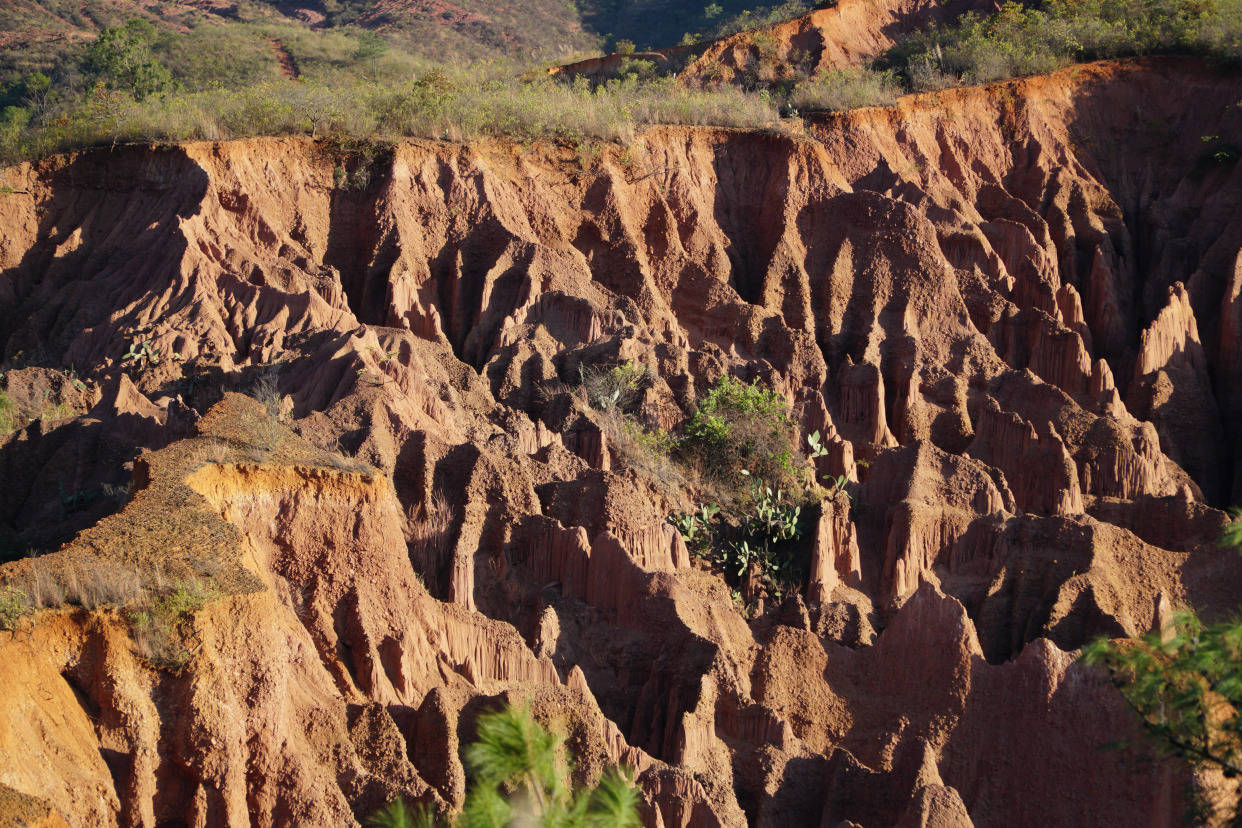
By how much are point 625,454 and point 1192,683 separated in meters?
15.1

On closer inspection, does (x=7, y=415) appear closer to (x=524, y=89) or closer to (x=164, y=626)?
(x=164, y=626)

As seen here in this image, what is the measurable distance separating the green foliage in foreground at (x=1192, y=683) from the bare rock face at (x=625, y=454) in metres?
3.97

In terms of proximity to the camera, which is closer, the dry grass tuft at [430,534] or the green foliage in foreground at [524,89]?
the dry grass tuft at [430,534]

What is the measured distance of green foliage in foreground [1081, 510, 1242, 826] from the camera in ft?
34.7

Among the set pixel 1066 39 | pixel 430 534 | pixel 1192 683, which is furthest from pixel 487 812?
pixel 1066 39

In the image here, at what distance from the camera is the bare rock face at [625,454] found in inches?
534

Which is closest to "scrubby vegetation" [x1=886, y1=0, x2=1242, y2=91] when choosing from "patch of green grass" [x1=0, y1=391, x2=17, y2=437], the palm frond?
"patch of green grass" [x1=0, y1=391, x2=17, y2=437]

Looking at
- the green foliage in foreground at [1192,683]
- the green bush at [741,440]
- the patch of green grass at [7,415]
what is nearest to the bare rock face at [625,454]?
the patch of green grass at [7,415]

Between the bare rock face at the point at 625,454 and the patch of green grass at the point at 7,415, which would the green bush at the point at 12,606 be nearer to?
the bare rock face at the point at 625,454

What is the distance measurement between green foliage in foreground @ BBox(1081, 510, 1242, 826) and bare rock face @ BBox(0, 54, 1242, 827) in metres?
3.97

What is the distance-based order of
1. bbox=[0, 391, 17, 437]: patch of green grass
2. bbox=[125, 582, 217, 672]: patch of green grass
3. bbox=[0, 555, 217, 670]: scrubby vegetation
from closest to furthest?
bbox=[0, 555, 217, 670]: scrubby vegetation, bbox=[125, 582, 217, 672]: patch of green grass, bbox=[0, 391, 17, 437]: patch of green grass

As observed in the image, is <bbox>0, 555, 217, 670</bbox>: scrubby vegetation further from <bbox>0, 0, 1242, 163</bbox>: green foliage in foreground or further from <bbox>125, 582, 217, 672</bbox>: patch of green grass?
<bbox>0, 0, 1242, 163</bbox>: green foliage in foreground

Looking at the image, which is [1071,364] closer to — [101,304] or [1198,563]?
[1198,563]

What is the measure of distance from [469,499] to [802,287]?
48.5 ft
